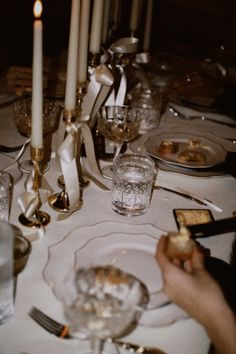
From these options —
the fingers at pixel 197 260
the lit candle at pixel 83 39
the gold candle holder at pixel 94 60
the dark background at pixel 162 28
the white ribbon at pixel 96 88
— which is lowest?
the dark background at pixel 162 28

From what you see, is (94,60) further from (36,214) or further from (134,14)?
(134,14)

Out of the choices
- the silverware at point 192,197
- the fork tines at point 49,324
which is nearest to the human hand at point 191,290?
the fork tines at point 49,324

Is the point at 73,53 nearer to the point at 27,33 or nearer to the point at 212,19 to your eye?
the point at 27,33

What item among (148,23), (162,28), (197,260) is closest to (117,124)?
(197,260)

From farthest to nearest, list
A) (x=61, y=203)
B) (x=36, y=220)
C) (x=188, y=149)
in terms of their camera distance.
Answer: (x=188, y=149)
(x=61, y=203)
(x=36, y=220)

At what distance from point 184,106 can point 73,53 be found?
1.26 meters

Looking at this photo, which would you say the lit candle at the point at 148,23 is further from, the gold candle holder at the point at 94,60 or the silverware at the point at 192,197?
the silverware at the point at 192,197

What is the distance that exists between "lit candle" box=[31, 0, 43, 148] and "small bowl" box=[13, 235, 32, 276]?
274 mm

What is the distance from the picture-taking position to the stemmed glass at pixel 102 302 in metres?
0.77

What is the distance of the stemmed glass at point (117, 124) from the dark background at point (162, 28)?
1.08 m

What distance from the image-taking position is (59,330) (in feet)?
2.90

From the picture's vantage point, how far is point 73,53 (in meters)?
1.15

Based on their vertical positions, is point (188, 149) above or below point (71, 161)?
below

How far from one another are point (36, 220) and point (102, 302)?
0.46 meters
